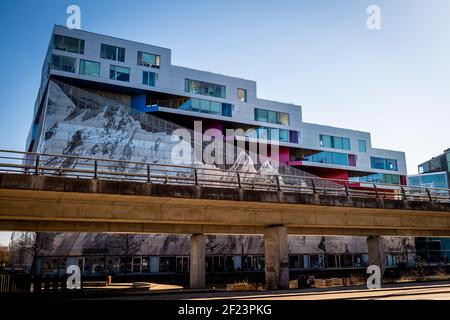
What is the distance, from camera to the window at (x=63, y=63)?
173ft

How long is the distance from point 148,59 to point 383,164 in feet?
163

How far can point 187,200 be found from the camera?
2158cm

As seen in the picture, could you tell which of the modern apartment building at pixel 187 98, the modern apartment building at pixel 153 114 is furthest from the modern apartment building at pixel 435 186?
the modern apartment building at pixel 187 98

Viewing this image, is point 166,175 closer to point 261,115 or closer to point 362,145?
point 261,115

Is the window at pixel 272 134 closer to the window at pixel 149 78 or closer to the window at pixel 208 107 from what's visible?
the window at pixel 208 107

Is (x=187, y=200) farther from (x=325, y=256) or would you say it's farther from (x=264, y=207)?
(x=325, y=256)

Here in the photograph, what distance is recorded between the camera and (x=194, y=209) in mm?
23500

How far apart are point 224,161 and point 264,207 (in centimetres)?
3496

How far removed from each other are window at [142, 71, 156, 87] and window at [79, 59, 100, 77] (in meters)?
6.08

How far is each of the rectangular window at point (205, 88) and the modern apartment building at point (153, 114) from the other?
0.15 m

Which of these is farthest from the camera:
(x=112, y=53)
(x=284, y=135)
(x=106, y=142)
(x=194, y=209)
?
(x=284, y=135)

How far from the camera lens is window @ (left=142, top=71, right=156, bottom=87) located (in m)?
58.0

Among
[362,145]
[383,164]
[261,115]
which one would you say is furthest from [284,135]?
[383,164]
